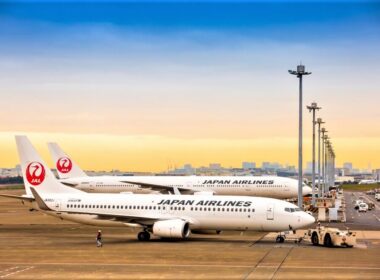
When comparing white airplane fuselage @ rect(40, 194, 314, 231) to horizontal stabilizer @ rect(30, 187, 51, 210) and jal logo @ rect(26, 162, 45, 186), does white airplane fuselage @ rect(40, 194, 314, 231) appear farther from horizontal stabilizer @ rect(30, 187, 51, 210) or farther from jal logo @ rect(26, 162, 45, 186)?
jal logo @ rect(26, 162, 45, 186)

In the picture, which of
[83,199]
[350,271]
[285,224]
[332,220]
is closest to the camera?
[350,271]

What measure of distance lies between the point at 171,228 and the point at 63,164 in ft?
216

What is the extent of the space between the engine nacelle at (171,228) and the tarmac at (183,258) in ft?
2.42

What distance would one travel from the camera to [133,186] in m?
114

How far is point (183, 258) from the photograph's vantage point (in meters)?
44.1

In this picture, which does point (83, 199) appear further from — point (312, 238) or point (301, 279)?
point (301, 279)

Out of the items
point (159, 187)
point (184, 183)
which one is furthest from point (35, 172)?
point (159, 187)

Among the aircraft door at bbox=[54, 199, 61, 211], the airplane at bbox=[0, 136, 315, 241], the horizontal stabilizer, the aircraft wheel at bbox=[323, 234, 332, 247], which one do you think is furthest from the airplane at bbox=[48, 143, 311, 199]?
the aircraft wheel at bbox=[323, 234, 332, 247]

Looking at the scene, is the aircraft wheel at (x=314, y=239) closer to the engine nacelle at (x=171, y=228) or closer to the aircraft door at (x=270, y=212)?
the aircraft door at (x=270, y=212)

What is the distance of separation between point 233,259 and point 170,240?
13.3 m

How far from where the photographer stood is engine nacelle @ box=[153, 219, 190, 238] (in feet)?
176

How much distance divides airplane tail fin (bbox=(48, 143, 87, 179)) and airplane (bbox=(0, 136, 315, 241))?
54.2 m

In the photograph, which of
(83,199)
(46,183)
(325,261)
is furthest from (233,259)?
(46,183)

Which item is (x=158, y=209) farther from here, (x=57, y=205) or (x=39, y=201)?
(x=39, y=201)
